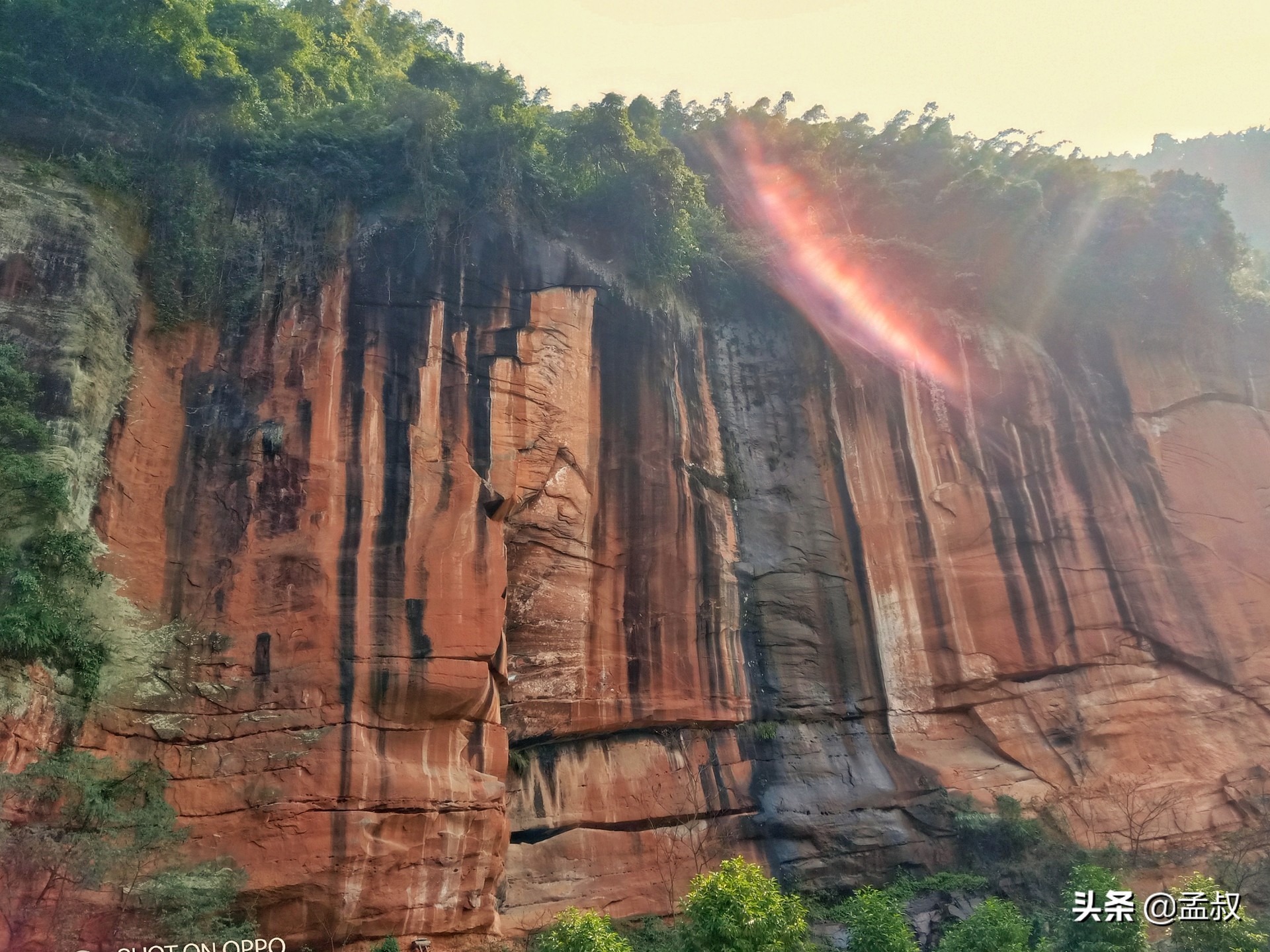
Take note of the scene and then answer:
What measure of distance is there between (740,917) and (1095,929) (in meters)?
3.99

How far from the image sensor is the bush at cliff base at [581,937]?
303 inches

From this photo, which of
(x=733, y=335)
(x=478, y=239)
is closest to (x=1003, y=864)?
(x=733, y=335)

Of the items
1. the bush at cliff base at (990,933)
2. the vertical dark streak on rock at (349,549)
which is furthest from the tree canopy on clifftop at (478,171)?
the bush at cliff base at (990,933)

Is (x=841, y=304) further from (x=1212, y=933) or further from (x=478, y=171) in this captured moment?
(x=1212, y=933)

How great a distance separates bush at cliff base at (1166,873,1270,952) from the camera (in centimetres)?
793

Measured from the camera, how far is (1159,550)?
1471cm

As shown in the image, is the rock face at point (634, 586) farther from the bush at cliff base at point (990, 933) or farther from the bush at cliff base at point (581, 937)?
the bush at cliff base at point (990, 933)

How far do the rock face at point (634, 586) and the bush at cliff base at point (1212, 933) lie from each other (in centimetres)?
451

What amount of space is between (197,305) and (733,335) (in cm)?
914

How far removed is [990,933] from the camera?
29.8 ft

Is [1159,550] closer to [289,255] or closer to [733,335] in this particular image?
[733,335]

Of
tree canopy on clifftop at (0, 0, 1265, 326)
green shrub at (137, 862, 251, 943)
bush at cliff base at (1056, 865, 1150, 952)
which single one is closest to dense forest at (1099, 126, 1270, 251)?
tree canopy on clifftop at (0, 0, 1265, 326)

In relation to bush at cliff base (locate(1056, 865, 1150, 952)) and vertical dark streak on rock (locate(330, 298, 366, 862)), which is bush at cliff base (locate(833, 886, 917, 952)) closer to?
bush at cliff base (locate(1056, 865, 1150, 952))

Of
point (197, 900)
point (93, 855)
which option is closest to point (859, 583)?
point (197, 900)
